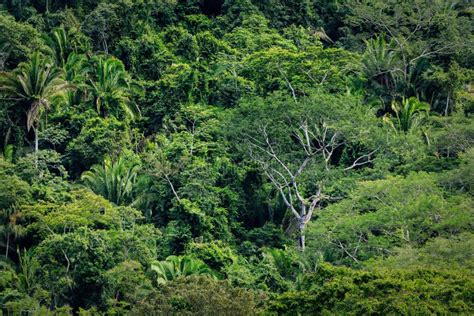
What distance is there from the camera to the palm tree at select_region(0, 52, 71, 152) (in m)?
33.6

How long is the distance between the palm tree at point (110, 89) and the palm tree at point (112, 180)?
3127 millimetres

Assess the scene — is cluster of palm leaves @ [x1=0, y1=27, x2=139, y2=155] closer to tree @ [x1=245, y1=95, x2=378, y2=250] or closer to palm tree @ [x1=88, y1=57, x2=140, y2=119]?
palm tree @ [x1=88, y1=57, x2=140, y2=119]

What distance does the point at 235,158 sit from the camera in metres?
36.1

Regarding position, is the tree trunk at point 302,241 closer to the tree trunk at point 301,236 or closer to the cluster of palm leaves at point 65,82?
the tree trunk at point 301,236

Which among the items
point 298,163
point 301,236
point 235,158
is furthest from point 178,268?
point 235,158

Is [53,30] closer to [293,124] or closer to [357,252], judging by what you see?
[293,124]

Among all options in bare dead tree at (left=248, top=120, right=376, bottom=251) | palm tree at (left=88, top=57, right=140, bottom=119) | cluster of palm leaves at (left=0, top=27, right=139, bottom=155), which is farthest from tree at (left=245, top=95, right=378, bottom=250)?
cluster of palm leaves at (left=0, top=27, right=139, bottom=155)

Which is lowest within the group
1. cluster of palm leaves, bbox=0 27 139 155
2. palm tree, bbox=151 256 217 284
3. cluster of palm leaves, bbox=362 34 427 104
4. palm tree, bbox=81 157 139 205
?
palm tree, bbox=151 256 217 284

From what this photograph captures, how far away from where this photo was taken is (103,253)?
29.4m

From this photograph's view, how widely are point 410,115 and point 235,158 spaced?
22.0ft

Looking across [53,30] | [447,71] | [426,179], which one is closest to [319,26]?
[447,71]

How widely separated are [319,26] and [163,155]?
13.8 metres

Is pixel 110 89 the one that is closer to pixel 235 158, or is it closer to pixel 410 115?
pixel 235 158

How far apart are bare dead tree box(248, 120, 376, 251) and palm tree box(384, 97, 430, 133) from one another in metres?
3.15
